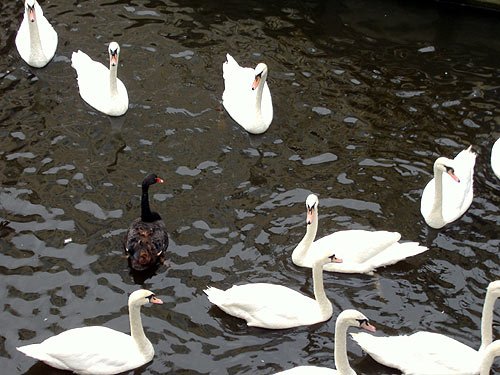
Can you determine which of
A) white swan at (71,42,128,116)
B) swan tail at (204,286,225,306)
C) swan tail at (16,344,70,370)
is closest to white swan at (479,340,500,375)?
swan tail at (204,286,225,306)

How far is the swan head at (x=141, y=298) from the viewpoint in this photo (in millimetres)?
9516

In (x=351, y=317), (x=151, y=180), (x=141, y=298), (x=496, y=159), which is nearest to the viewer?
(x=351, y=317)

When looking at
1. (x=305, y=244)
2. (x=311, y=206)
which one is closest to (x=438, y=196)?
(x=311, y=206)

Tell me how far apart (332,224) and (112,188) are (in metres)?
2.83

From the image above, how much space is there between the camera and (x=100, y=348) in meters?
9.54

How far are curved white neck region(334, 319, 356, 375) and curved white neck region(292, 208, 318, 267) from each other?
171cm

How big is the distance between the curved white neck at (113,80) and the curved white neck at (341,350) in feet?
18.6

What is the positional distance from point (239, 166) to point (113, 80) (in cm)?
228

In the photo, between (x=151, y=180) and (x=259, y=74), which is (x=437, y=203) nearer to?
(x=259, y=74)

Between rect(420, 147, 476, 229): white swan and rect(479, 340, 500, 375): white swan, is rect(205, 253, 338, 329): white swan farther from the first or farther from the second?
rect(420, 147, 476, 229): white swan

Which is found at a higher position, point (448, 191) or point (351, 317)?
point (351, 317)

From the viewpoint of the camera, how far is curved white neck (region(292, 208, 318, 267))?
35.7ft

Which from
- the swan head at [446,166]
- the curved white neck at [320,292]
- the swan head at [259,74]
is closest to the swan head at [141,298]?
the curved white neck at [320,292]

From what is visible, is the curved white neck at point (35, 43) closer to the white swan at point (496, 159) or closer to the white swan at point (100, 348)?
the white swan at point (100, 348)
